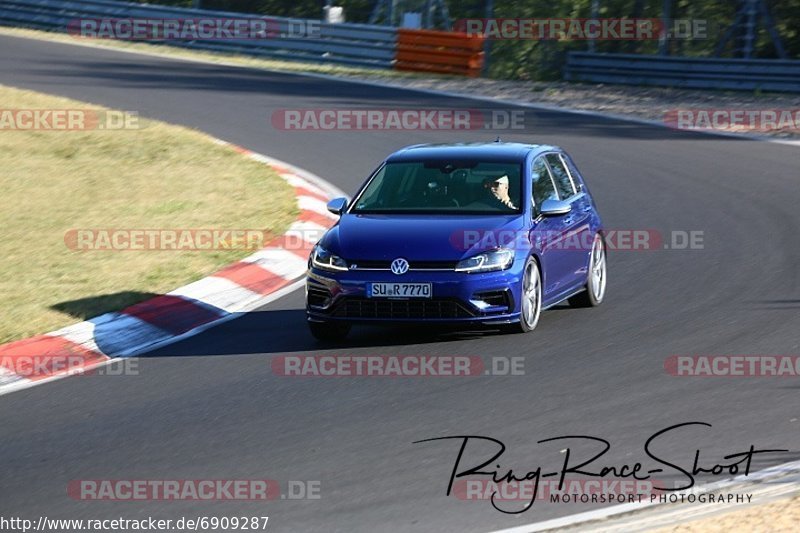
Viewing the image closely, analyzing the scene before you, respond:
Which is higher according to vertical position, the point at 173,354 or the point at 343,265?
the point at 343,265

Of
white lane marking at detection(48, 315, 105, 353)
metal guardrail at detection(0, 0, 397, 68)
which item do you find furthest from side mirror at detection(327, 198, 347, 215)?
metal guardrail at detection(0, 0, 397, 68)

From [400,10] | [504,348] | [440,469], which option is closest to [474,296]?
[504,348]

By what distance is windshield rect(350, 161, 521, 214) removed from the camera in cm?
1109

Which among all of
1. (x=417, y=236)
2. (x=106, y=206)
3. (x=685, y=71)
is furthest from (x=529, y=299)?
(x=685, y=71)

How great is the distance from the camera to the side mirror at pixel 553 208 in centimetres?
1097

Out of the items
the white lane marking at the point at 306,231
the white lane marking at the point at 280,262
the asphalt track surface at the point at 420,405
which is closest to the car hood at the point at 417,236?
the asphalt track surface at the point at 420,405

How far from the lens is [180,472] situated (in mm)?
7441

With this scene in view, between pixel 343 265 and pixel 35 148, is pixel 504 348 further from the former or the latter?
pixel 35 148

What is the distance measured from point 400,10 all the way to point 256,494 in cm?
2950

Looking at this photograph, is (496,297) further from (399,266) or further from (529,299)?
(399,266)

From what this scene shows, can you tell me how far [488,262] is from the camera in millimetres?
10312

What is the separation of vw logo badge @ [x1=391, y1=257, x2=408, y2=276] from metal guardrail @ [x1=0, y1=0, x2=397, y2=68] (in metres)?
21.2

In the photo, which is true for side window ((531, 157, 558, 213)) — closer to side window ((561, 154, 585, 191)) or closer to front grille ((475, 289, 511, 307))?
side window ((561, 154, 585, 191))

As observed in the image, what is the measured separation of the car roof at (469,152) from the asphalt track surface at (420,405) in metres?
1.33
